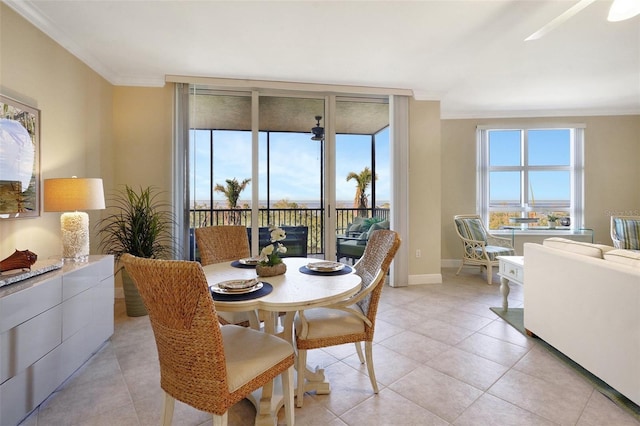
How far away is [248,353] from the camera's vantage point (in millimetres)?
1359

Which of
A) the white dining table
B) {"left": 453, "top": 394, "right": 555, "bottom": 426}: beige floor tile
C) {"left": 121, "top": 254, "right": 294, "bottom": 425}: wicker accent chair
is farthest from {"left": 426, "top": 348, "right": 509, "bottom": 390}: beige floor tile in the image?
{"left": 121, "top": 254, "right": 294, "bottom": 425}: wicker accent chair

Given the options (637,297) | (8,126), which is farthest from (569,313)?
(8,126)

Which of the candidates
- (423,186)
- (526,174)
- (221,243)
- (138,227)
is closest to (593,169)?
(526,174)

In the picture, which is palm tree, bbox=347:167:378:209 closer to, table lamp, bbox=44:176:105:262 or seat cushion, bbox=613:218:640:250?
table lamp, bbox=44:176:105:262

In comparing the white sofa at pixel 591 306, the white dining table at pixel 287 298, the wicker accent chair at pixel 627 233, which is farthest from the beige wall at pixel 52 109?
the wicker accent chair at pixel 627 233

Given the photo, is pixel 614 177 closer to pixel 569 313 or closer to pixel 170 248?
pixel 569 313

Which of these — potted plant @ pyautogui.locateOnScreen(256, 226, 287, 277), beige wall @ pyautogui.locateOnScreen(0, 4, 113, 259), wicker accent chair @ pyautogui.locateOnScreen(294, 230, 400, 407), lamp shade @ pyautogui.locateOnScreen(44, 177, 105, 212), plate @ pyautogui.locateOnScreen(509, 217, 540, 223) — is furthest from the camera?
plate @ pyautogui.locateOnScreen(509, 217, 540, 223)

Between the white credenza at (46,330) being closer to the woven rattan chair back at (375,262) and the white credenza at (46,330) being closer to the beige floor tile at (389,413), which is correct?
the beige floor tile at (389,413)

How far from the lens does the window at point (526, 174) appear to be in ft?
16.7

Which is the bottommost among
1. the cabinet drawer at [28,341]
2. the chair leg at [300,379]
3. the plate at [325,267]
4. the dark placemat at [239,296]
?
the chair leg at [300,379]

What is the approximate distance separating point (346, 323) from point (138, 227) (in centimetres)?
231

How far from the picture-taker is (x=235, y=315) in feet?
6.56

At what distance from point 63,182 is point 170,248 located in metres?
1.43

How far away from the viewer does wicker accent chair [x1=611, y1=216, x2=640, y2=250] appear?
12.8ft
